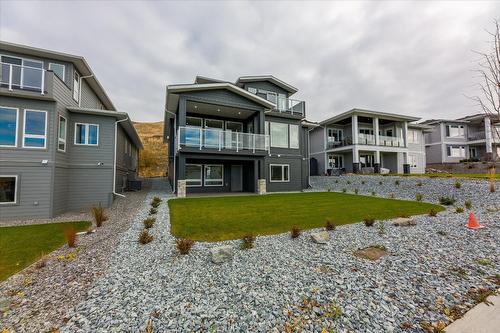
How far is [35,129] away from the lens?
961 centimetres

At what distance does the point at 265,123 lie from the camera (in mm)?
17625

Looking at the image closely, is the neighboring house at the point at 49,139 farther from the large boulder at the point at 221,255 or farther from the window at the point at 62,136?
the large boulder at the point at 221,255

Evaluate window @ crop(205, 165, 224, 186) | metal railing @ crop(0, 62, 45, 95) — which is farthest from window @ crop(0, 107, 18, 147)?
window @ crop(205, 165, 224, 186)

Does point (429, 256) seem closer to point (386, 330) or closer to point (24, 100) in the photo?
point (386, 330)

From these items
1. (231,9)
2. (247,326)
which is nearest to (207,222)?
(247,326)

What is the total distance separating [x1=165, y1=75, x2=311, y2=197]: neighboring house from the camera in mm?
13820

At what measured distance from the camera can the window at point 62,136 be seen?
1052cm

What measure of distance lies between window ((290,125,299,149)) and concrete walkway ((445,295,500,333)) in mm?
16056

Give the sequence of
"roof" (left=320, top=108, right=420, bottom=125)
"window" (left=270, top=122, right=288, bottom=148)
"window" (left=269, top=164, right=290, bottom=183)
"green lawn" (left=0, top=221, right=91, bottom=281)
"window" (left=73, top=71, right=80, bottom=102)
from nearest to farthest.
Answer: "green lawn" (left=0, top=221, right=91, bottom=281) < "window" (left=73, top=71, right=80, bottom=102) < "window" (left=269, top=164, right=290, bottom=183) < "window" (left=270, top=122, right=288, bottom=148) < "roof" (left=320, top=108, right=420, bottom=125)

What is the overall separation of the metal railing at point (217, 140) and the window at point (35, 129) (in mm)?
6146

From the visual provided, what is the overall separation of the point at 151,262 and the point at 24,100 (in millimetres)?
10645

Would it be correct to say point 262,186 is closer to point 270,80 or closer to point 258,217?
point 258,217

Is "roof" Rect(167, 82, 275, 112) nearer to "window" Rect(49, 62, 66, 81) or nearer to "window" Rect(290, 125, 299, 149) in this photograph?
"window" Rect(290, 125, 299, 149)

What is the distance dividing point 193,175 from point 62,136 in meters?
8.32
